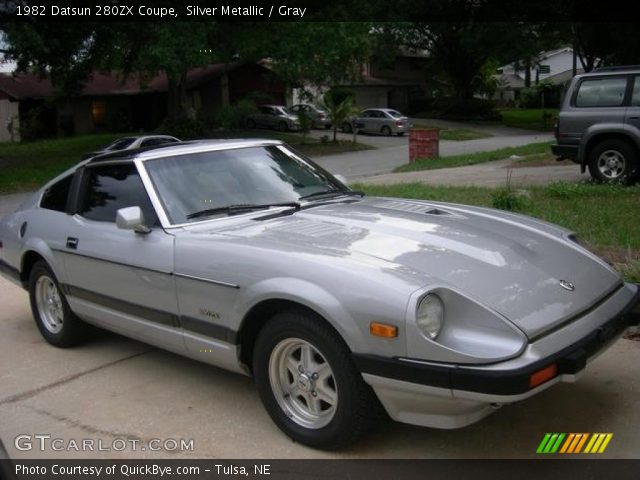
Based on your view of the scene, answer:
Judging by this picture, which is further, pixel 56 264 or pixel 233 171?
pixel 56 264

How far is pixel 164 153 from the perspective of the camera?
15.0ft

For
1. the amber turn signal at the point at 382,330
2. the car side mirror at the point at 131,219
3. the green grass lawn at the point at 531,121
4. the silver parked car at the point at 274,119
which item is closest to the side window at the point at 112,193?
the car side mirror at the point at 131,219

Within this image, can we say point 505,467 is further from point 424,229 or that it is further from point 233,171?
point 233,171

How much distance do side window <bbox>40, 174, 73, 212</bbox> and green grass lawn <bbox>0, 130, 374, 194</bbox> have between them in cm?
1462

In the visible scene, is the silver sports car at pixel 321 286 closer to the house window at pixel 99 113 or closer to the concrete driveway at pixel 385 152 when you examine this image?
the concrete driveway at pixel 385 152

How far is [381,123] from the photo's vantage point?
38.6 m

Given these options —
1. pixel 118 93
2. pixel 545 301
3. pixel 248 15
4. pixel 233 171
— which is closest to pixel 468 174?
pixel 233 171

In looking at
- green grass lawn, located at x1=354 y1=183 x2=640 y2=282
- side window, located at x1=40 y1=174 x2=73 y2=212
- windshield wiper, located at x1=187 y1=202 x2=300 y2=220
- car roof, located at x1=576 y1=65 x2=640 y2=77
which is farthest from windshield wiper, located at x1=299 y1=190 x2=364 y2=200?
car roof, located at x1=576 y1=65 x2=640 y2=77

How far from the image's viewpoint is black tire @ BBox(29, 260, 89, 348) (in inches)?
200

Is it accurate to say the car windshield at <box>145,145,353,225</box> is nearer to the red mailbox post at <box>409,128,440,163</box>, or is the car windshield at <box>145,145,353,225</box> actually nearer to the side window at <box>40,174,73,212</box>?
the side window at <box>40,174,73,212</box>

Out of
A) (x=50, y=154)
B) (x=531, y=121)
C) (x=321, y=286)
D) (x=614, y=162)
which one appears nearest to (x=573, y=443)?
(x=321, y=286)

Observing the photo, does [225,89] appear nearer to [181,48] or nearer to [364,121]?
[364,121]

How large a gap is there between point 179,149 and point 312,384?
6.66ft

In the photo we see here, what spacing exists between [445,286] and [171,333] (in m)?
1.75
